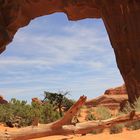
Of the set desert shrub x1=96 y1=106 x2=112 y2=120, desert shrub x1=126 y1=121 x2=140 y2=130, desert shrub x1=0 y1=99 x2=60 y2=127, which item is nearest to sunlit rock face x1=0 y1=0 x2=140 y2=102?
desert shrub x1=96 y1=106 x2=112 y2=120

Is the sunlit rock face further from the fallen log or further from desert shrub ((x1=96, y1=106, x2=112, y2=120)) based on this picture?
the fallen log

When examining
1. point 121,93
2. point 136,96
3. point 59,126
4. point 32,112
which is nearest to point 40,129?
point 59,126

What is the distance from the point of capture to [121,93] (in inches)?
1875

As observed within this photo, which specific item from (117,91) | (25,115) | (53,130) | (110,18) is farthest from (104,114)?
(117,91)

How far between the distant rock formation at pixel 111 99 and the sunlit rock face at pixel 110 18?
20662 millimetres

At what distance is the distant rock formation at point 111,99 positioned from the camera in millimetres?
41781

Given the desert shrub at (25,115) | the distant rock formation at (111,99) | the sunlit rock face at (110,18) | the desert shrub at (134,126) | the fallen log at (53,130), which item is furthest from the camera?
the distant rock formation at (111,99)

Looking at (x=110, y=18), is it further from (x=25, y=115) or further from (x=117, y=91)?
(x=117, y=91)

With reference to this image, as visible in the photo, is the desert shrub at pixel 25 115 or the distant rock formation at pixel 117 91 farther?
the distant rock formation at pixel 117 91

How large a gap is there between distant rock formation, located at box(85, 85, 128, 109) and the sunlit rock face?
813 inches

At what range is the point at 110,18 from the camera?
2009cm

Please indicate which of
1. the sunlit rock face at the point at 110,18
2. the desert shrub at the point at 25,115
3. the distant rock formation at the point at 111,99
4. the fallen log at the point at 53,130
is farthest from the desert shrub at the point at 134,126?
the distant rock formation at the point at 111,99

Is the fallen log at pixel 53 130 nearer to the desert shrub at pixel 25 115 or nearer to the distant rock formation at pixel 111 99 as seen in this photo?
the desert shrub at pixel 25 115

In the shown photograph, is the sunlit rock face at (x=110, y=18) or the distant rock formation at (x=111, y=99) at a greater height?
the sunlit rock face at (x=110, y=18)
